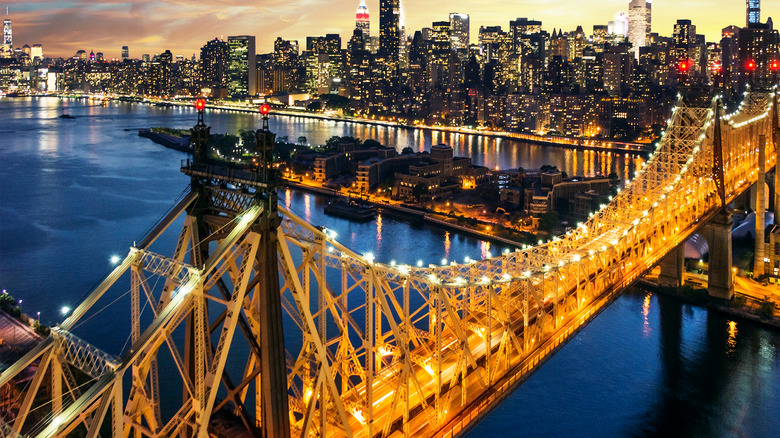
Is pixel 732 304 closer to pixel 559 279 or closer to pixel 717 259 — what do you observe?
pixel 717 259

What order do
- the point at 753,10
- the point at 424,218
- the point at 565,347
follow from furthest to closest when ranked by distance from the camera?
the point at 753,10, the point at 424,218, the point at 565,347

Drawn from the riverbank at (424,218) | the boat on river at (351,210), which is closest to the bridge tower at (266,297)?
the riverbank at (424,218)

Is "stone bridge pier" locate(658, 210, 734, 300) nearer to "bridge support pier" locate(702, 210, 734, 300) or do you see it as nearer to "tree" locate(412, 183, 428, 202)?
"bridge support pier" locate(702, 210, 734, 300)

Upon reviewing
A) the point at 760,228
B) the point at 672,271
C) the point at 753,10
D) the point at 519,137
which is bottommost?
the point at 672,271

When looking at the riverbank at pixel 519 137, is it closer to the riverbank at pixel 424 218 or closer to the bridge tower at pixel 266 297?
the riverbank at pixel 424 218

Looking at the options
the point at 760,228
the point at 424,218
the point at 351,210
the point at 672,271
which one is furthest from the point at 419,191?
the point at 760,228

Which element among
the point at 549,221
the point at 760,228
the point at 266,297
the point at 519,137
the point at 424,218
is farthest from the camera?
the point at 519,137

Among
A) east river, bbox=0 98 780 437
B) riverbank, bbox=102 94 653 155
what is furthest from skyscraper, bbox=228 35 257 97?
east river, bbox=0 98 780 437
